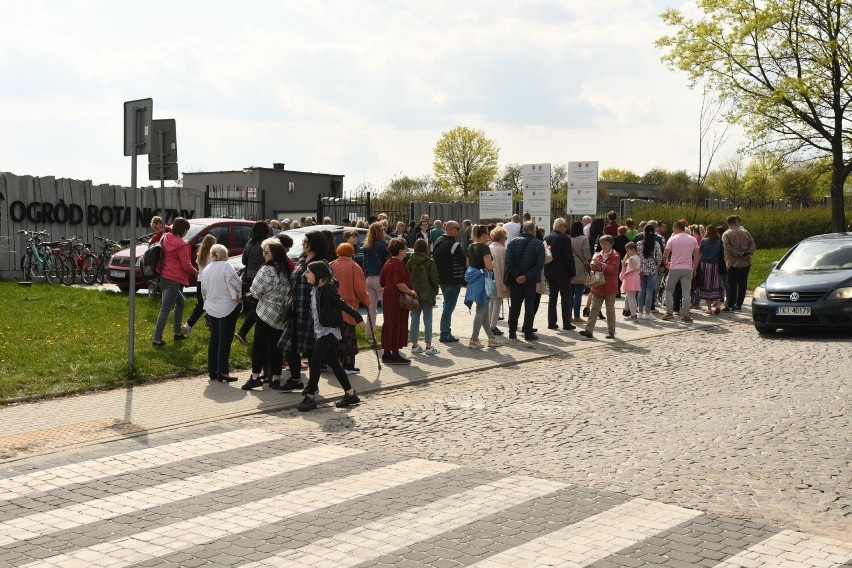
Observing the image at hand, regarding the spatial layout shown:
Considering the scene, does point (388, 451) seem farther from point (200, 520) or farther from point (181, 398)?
point (181, 398)

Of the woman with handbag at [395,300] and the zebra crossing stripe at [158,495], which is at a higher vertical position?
the woman with handbag at [395,300]

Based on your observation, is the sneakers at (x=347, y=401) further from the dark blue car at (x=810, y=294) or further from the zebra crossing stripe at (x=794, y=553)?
the dark blue car at (x=810, y=294)

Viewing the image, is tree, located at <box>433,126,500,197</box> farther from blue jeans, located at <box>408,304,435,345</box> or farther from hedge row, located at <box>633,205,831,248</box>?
blue jeans, located at <box>408,304,435,345</box>

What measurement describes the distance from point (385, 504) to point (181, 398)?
471cm

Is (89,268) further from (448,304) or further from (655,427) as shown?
(655,427)

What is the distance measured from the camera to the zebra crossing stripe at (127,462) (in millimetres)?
7586

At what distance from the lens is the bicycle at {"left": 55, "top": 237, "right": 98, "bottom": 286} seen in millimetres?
23781

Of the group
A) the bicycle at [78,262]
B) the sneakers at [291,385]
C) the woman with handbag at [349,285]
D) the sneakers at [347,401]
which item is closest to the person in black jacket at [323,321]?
the sneakers at [347,401]

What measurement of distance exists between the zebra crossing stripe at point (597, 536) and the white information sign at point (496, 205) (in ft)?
72.8

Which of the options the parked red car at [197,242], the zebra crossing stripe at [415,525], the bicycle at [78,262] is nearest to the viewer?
the zebra crossing stripe at [415,525]

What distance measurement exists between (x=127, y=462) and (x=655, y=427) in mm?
4724

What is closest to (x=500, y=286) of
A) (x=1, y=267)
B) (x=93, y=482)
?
(x=93, y=482)

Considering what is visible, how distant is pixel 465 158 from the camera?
Result: 75.7 m

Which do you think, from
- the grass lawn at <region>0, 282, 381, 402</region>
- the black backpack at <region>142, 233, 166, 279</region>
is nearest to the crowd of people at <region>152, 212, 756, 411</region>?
the black backpack at <region>142, 233, 166, 279</region>
